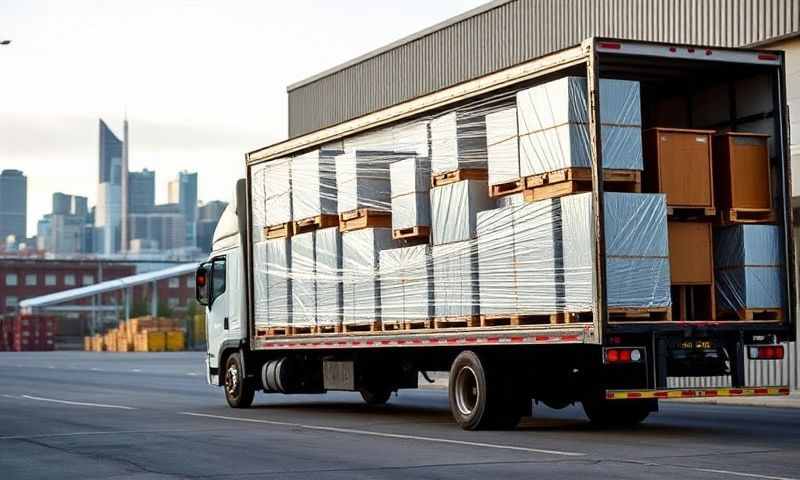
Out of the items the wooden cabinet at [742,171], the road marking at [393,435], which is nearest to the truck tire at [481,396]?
the road marking at [393,435]

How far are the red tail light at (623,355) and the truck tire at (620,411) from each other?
301 cm

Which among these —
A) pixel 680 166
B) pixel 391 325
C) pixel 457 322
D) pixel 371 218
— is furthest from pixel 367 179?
pixel 680 166

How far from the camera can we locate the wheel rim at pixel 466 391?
1598cm

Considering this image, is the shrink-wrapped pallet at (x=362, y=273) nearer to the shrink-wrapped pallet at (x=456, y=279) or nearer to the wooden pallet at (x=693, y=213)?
the shrink-wrapped pallet at (x=456, y=279)

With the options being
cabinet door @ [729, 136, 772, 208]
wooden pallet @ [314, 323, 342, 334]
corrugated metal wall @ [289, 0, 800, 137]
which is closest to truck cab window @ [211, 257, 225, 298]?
wooden pallet @ [314, 323, 342, 334]

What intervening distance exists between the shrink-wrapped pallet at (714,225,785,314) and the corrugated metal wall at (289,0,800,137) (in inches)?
375

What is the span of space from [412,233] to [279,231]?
4.00m

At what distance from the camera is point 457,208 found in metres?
16.1

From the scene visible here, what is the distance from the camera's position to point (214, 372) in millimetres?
22625

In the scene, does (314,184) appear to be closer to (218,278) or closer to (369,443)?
(218,278)

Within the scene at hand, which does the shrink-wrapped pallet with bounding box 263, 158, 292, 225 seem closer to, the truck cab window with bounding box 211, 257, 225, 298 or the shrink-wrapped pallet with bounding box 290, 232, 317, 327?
→ the shrink-wrapped pallet with bounding box 290, 232, 317, 327

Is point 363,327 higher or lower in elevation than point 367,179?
lower

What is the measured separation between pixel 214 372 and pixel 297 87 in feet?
65.6

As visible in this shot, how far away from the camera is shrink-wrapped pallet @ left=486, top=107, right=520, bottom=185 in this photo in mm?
15234
